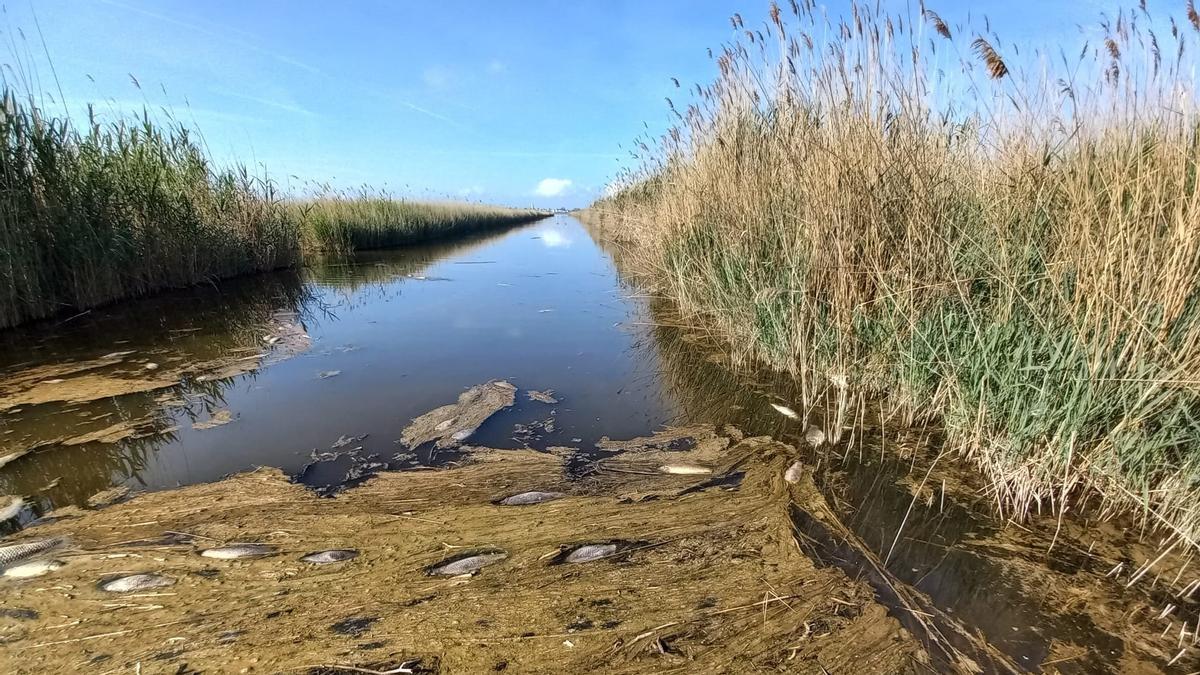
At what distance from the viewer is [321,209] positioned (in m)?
12.8

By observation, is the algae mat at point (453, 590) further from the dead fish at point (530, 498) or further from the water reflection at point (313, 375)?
the water reflection at point (313, 375)

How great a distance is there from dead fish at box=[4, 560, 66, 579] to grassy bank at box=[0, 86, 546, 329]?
4.48m

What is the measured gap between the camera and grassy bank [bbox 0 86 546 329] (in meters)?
4.66

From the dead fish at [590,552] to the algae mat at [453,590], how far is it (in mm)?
23

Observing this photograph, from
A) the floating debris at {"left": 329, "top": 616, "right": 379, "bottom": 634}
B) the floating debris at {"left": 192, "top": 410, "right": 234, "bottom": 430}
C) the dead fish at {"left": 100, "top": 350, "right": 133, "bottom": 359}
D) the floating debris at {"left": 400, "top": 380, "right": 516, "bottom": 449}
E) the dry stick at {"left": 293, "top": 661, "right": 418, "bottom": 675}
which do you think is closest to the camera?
the dry stick at {"left": 293, "top": 661, "right": 418, "bottom": 675}

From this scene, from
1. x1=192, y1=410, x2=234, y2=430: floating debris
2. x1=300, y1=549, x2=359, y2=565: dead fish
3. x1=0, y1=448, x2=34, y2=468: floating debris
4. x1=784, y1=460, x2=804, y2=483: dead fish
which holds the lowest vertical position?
x1=784, y1=460, x2=804, y2=483: dead fish

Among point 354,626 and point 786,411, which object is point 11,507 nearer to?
point 354,626

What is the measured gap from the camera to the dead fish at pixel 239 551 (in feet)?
5.68

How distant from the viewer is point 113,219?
221 inches

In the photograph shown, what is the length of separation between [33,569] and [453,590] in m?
1.34

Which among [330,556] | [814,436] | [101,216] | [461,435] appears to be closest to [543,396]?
[461,435]

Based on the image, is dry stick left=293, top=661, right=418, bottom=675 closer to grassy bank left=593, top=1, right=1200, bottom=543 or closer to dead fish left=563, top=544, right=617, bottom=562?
dead fish left=563, top=544, right=617, bottom=562

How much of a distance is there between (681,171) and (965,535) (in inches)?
178

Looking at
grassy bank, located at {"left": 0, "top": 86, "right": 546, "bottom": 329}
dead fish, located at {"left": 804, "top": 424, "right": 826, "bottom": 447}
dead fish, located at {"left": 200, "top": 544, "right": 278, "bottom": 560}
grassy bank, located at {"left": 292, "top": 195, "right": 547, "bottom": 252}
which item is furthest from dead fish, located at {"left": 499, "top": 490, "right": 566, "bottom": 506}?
grassy bank, located at {"left": 292, "top": 195, "right": 547, "bottom": 252}
